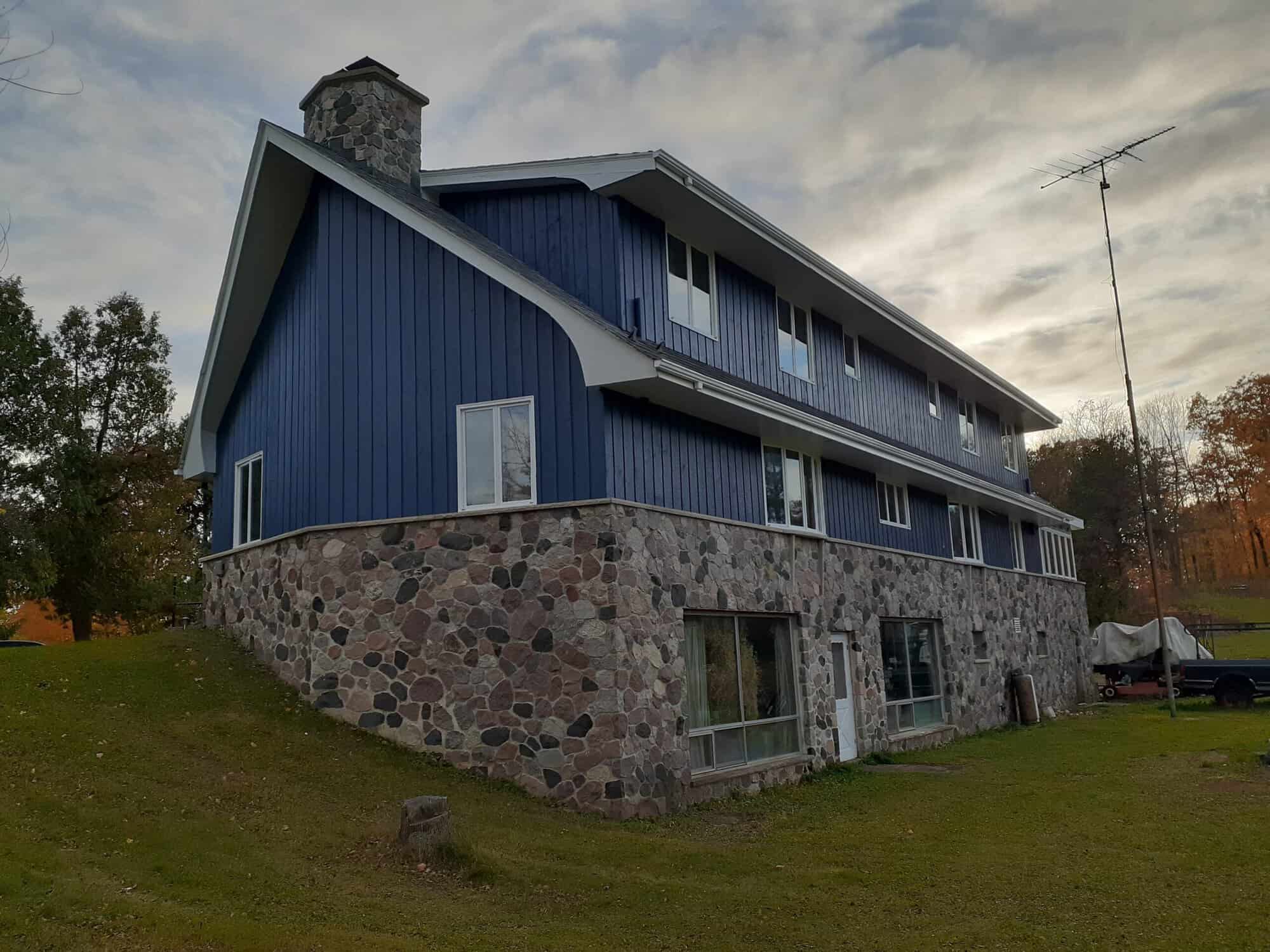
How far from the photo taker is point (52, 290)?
93.5ft

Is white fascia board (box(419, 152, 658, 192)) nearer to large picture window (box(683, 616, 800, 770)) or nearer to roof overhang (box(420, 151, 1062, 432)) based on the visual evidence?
roof overhang (box(420, 151, 1062, 432))

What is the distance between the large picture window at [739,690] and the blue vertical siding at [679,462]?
168 centimetres

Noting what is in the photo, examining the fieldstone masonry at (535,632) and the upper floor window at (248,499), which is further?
the upper floor window at (248,499)

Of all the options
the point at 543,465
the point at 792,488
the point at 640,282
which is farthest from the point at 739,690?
the point at 640,282

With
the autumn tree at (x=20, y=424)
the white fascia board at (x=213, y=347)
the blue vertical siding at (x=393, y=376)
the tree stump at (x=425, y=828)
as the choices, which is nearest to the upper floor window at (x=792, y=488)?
the blue vertical siding at (x=393, y=376)

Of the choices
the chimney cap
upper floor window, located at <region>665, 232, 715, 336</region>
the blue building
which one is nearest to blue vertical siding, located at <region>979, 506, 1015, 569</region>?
the blue building

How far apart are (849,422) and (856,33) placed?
6784 millimetres

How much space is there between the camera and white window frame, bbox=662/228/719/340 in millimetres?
14914

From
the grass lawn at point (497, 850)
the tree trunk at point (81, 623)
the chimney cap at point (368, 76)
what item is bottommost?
the grass lawn at point (497, 850)

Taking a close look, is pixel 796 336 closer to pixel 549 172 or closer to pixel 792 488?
pixel 792 488

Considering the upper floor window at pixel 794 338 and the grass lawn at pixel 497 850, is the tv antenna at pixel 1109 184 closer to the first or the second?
the upper floor window at pixel 794 338

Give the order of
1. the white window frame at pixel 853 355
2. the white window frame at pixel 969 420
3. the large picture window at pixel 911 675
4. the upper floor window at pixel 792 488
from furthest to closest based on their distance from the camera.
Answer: the white window frame at pixel 969 420, the white window frame at pixel 853 355, the large picture window at pixel 911 675, the upper floor window at pixel 792 488

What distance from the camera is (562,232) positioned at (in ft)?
47.2

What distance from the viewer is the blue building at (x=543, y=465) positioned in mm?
12500
